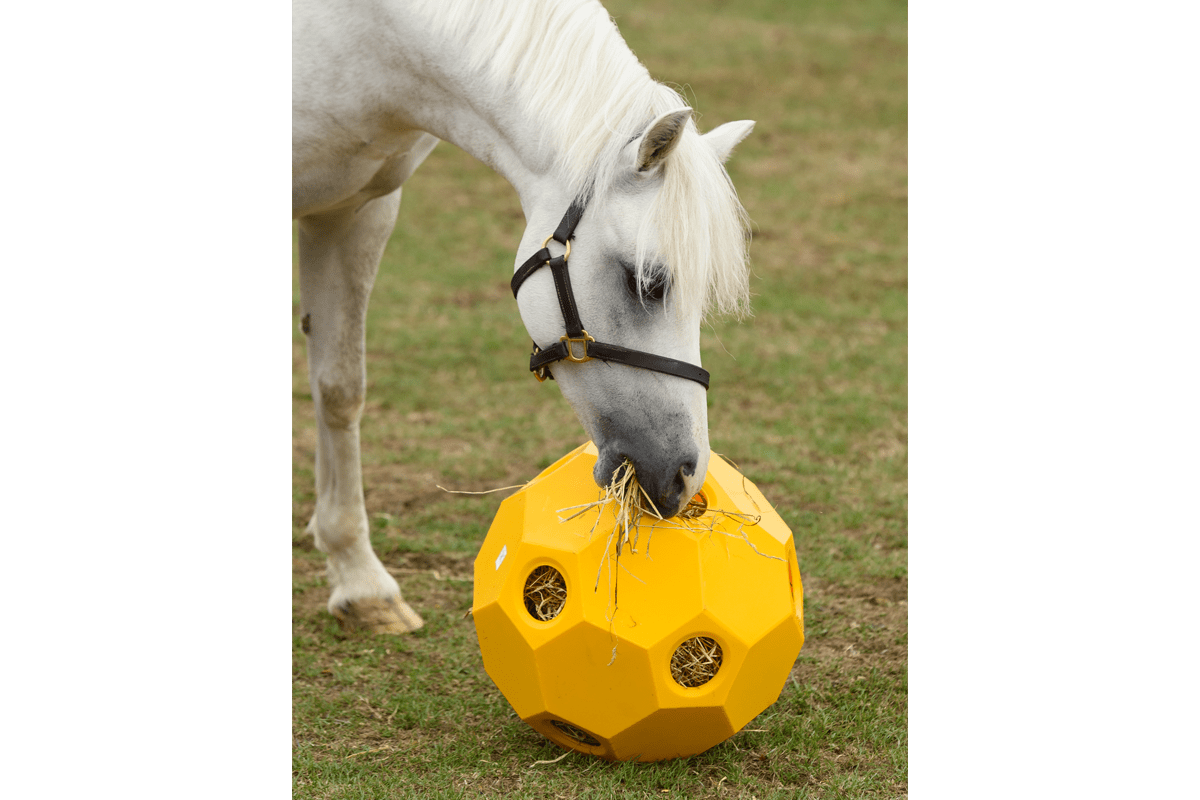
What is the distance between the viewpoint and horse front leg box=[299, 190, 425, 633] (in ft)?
14.0

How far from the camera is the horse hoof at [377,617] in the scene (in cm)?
425

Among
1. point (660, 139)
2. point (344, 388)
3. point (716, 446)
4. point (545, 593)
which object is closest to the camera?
point (660, 139)

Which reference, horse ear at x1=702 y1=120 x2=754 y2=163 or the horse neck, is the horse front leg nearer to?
the horse neck

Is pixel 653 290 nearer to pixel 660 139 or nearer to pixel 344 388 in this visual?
pixel 660 139

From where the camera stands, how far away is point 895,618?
4195mm

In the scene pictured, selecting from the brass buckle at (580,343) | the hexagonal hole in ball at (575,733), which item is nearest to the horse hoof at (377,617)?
the hexagonal hole in ball at (575,733)

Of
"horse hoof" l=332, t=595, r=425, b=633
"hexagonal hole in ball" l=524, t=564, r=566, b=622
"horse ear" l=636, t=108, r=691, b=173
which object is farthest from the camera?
"horse hoof" l=332, t=595, r=425, b=633

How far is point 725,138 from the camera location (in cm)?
324

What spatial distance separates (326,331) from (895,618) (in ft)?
8.07

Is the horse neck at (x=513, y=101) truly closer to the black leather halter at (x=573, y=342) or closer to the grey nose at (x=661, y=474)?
the black leather halter at (x=573, y=342)

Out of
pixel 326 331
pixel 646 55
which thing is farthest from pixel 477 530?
pixel 646 55

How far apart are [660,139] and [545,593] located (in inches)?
49.7

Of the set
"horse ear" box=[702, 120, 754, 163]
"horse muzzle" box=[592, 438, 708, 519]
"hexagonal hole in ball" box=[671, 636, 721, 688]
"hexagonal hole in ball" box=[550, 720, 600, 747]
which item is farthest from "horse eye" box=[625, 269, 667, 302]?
"hexagonal hole in ball" box=[550, 720, 600, 747]

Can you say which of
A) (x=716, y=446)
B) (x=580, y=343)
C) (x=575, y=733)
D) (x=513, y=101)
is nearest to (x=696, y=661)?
(x=575, y=733)
